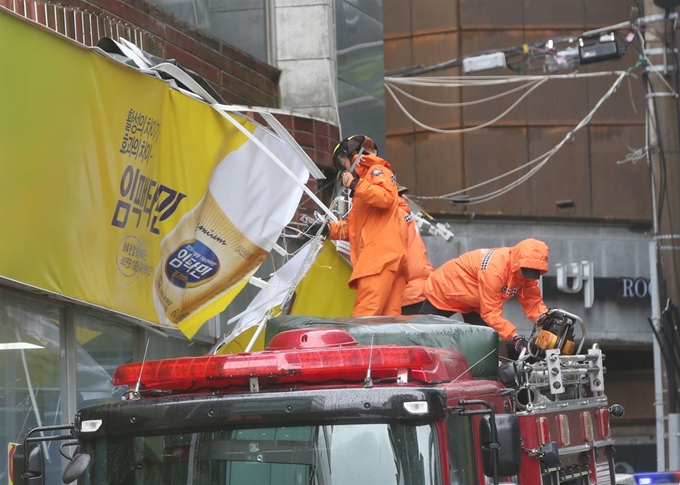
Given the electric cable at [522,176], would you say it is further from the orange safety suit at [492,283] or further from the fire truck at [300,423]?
the fire truck at [300,423]

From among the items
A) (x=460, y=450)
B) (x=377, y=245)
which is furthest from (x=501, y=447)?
(x=377, y=245)

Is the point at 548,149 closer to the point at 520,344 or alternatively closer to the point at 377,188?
the point at 377,188

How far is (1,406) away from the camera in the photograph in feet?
28.6

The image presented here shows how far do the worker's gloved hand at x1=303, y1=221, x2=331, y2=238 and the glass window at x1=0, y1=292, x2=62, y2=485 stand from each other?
2.49 metres

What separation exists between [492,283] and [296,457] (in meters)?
3.80

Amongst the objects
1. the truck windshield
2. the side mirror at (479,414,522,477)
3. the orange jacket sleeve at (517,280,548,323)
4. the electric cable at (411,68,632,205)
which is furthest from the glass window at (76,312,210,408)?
the electric cable at (411,68,632,205)

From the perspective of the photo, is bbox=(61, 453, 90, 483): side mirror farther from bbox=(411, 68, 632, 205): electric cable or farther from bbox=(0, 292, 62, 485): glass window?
bbox=(411, 68, 632, 205): electric cable

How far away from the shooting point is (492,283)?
949 cm

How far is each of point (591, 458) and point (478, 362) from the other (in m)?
1.17

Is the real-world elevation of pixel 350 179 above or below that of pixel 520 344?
above

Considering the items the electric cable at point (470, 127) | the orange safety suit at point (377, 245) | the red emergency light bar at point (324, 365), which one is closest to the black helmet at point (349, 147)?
the orange safety suit at point (377, 245)

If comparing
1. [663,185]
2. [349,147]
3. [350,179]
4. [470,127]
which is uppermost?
[470,127]

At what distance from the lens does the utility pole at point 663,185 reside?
15.4 meters

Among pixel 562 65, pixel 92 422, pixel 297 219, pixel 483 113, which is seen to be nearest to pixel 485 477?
pixel 92 422
